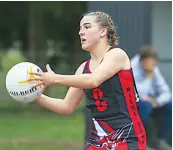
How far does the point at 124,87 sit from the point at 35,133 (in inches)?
300

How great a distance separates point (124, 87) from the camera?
5016 millimetres

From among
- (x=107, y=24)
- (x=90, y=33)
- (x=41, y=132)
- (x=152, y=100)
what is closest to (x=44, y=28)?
(x=41, y=132)

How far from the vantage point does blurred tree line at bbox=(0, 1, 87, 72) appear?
20.8 m

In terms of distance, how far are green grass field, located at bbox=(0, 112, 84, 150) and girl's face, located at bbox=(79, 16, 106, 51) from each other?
493 centimetres

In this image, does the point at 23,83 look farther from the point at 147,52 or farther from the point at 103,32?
the point at 147,52

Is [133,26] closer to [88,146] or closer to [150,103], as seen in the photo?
[150,103]

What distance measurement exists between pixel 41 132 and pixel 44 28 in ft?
43.3

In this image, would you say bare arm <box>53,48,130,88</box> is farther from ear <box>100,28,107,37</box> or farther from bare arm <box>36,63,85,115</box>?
bare arm <box>36,63,85,115</box>

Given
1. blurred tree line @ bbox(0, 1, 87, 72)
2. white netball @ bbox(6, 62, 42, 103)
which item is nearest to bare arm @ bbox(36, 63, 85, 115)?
white netball @ bbox(6, 62, 42, 103)

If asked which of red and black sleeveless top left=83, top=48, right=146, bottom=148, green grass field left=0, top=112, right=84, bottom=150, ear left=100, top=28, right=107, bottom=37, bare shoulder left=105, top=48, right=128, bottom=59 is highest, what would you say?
ear left=100, top=28, right=107, bottom=37

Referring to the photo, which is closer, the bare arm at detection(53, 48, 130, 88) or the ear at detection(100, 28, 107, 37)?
the bare arm at detection(53, 48, 130, 88)

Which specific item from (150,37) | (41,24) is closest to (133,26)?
(150,37)

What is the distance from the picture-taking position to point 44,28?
25516 mm

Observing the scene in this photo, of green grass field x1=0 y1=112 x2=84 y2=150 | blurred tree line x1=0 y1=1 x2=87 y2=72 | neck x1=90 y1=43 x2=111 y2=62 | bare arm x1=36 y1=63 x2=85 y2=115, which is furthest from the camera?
blurred tree line x1=0 y1=1 x2=87 y2=72
